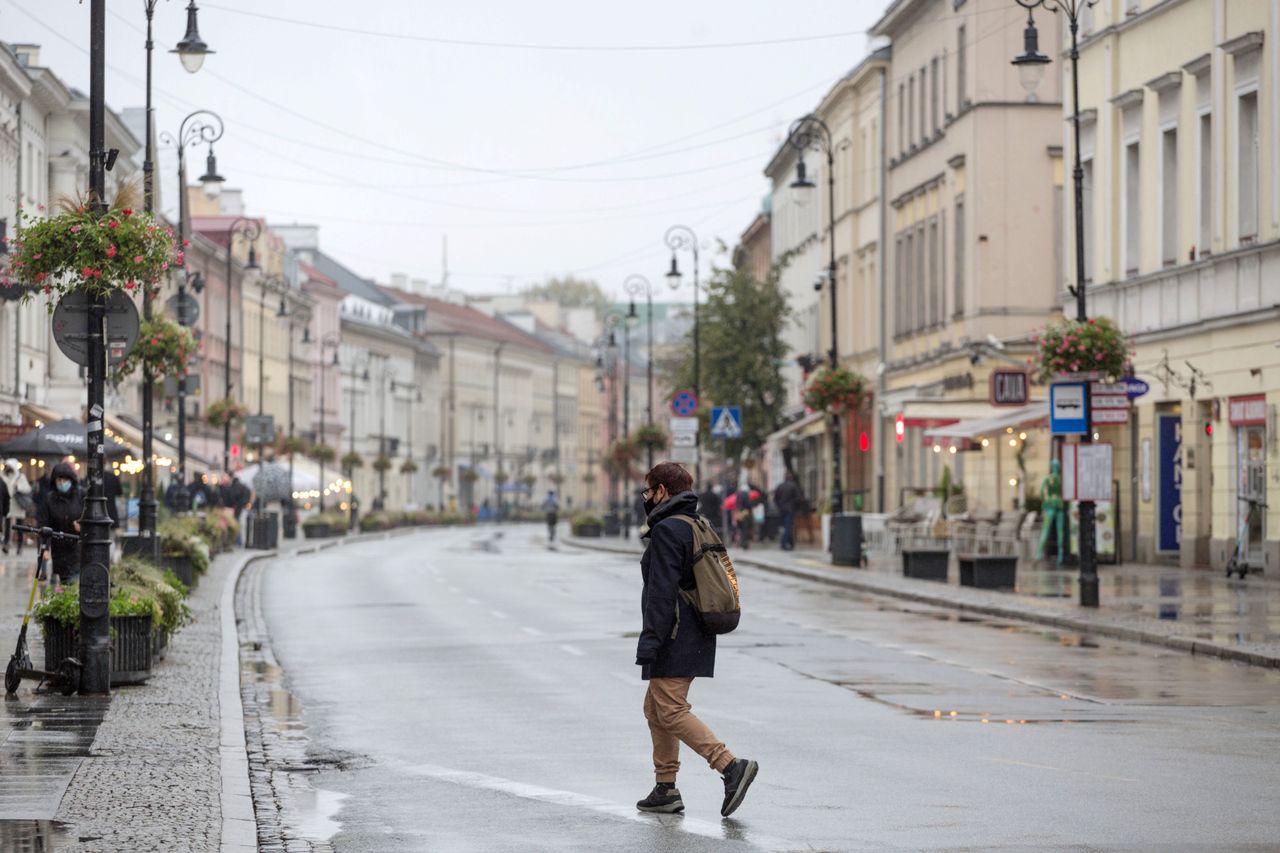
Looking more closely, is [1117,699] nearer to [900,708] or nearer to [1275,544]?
[900,708]

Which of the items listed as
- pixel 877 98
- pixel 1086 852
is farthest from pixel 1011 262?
pixel 1086 852

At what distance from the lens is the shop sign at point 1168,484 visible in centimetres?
3950

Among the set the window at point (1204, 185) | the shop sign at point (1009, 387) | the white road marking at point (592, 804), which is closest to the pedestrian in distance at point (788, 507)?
the shop sign at point (1009, 387)

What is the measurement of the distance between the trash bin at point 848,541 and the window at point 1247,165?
10096 mm

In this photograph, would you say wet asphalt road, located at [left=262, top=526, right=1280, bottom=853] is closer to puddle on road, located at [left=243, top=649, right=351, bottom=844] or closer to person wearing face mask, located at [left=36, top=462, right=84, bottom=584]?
puddle on road, located at [left=243, top=649, right=351, bottom=844]

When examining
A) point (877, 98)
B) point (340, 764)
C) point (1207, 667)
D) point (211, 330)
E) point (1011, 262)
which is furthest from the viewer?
point (211, 330)

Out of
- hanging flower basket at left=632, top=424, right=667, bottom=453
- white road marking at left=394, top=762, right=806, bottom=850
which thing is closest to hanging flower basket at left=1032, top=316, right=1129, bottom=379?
white road marking at left=394, top=762, right=806, bottom=850

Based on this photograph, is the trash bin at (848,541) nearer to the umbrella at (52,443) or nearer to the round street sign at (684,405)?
the umbrella at (52,443)

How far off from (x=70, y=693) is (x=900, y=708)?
19.1ft

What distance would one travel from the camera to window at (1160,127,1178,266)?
38.7m

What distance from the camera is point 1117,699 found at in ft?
56.4

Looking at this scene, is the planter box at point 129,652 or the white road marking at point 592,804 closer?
the white road marking at point 592,804

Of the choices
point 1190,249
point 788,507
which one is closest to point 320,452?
point 788,507

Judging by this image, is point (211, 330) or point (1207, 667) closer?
point (1207, 667)
